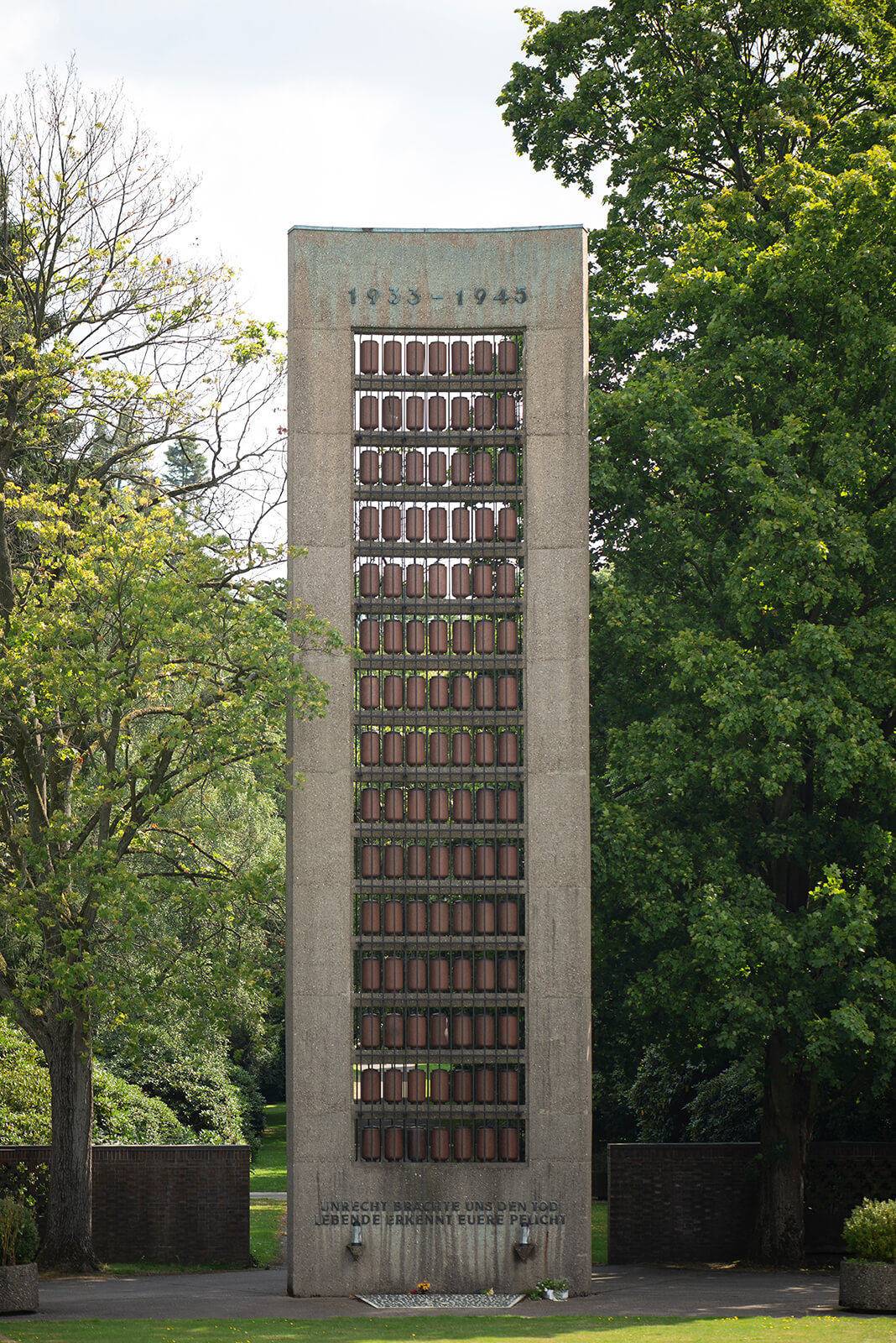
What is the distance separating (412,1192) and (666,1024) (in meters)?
6.33

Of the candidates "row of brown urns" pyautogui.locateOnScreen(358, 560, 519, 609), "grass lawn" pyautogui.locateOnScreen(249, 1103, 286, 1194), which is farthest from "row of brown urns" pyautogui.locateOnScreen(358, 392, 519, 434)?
"grass lawn" pyautogui.locateOnScreen(249, 1103, 286, 1194)

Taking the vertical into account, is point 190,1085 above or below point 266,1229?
above

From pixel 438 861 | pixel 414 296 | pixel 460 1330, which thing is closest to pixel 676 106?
pixel 414 296

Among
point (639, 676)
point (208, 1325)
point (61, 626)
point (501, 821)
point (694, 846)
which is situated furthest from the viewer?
point (639, 676)

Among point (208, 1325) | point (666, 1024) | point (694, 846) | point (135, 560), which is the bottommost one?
point (208, 1325)

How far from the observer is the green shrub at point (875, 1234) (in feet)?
64.8

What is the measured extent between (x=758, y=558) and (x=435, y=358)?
6038 mm

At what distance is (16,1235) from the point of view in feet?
65.2

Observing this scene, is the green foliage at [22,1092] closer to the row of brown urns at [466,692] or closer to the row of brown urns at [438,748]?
the row of brown urns at [438,748]

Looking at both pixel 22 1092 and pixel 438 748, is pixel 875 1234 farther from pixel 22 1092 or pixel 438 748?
pixel 22 1092

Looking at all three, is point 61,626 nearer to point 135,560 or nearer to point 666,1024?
point 135,560

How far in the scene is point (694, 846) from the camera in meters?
24.4

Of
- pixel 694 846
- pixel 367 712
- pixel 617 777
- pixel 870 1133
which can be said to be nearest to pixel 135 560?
pixel 367 712

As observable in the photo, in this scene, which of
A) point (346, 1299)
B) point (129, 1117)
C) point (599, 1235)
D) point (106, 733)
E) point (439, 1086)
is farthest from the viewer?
point (599, 1235)
